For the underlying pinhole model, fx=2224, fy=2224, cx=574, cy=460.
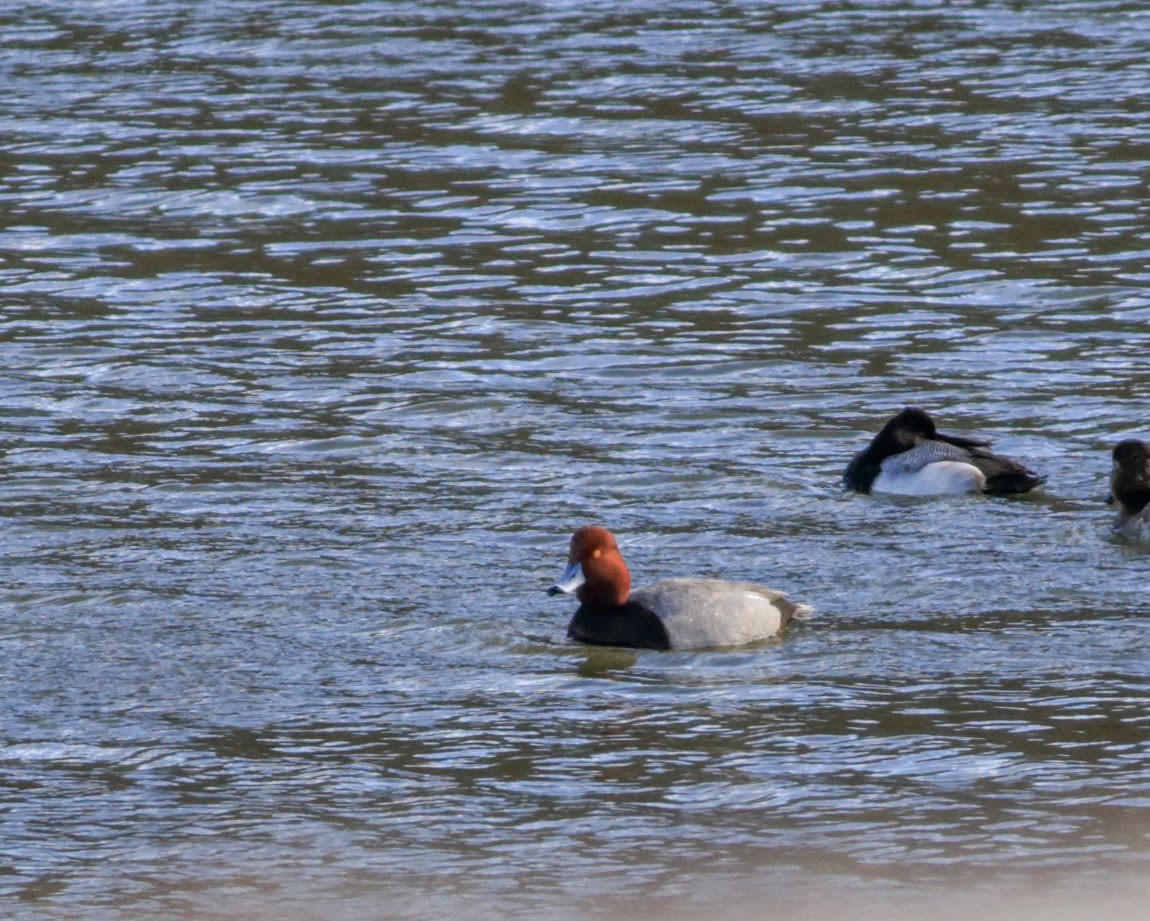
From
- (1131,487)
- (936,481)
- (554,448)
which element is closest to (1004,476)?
(936,481)

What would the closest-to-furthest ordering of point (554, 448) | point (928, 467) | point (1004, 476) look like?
point (1004, 476), point (928, 467), point (554, 448)

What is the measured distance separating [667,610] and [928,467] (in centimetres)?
286

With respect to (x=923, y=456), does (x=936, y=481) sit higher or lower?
lower

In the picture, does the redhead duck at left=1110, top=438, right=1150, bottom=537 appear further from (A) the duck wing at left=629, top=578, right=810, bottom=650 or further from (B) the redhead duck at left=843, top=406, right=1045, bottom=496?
(A) the duck wing at left=629, top=578, right=810, bottom=650

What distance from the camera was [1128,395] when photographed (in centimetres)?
1444

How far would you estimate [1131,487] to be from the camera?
475 inches

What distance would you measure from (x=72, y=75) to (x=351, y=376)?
11.4 metres

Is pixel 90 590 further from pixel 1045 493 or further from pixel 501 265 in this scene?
pixel 501 265

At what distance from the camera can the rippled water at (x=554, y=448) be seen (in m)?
8.41

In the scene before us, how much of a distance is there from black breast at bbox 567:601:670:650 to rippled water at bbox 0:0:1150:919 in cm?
11

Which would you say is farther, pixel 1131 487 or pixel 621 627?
pixel 1131 487

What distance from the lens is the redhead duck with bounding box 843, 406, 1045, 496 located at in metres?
12.8

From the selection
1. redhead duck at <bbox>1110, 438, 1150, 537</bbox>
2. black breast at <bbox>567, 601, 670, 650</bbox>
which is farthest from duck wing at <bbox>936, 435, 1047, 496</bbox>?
black breast at <bbox>567, 601, 670, 650</bbox>

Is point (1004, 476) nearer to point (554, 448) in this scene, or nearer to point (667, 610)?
point (554, 448)
